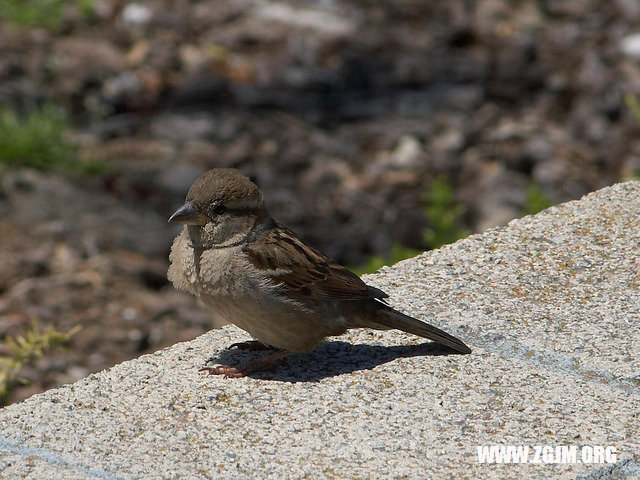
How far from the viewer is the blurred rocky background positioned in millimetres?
5629

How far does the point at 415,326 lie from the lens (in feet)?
11.4

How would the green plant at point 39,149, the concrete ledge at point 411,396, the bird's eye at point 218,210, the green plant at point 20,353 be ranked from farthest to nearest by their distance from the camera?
1. the green plant at point 39,149
2. the green plant at point 20,353
3. the bird's eye at point 218,210
4. the concrete ledge at point 411,396

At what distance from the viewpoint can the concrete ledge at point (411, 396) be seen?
9.31 ft

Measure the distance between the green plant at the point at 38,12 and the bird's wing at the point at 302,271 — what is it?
4.64 metres

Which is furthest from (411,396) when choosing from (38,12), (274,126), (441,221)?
(38,12)

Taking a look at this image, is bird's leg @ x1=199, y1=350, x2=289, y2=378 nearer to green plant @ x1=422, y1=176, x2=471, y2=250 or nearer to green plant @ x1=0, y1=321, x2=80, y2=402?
green plant @ x1=0, y1=321, x2=80, y2=402

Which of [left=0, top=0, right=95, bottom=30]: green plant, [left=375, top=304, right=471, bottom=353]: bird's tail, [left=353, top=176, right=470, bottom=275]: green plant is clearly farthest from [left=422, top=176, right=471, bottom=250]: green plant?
[left=0, top=0, right=95, bottom=30]: green plant

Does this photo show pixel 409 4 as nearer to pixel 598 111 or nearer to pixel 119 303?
pixel 598 111

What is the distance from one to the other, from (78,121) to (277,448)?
4.39 meters

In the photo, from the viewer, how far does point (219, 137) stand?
688 cm

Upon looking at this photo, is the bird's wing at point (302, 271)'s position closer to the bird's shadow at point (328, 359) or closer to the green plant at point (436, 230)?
the bird's shadow at point (328, 359)

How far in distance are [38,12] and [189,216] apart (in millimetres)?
4735

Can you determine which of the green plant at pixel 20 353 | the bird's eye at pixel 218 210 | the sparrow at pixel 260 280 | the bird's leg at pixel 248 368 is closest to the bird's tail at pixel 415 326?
the sparrow at pixel 260 280

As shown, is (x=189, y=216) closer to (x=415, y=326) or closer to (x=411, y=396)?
(x=415, y=326)
